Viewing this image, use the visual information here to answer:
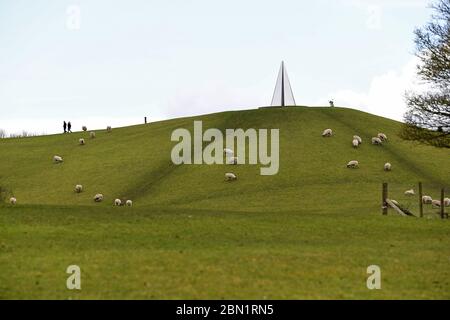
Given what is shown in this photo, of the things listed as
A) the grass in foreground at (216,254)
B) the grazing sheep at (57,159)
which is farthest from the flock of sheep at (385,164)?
the grazing sheep at (57,159)

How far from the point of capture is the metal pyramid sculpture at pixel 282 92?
356 feet

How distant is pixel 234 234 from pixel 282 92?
250 feet

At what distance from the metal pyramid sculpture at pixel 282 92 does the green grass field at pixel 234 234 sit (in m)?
25.7

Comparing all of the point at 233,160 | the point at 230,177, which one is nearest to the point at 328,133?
the point at 233,160

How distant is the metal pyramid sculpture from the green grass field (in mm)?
25689

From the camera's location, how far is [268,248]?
30.2 m

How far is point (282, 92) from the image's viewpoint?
356 ft

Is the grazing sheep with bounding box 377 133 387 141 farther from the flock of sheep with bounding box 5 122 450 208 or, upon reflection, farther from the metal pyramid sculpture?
the metal pyramid sculpture

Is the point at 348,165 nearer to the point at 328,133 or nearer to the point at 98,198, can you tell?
the point at 328,133

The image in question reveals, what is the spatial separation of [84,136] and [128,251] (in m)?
80.2

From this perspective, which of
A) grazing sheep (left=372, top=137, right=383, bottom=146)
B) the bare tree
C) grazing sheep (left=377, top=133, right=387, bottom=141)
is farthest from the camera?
grazing sheep (left=377, top=133, right=387, bottom=141)

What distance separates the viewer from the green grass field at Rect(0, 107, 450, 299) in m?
23.5

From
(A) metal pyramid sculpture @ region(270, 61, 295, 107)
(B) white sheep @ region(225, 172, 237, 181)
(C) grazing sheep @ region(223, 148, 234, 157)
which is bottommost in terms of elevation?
(B) white sheep @ region(225, 172, 237, 181)

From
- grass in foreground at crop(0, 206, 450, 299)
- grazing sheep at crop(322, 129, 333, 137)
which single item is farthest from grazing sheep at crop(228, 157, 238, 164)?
grass in foreground at crop(0, 206, 450, 299)
